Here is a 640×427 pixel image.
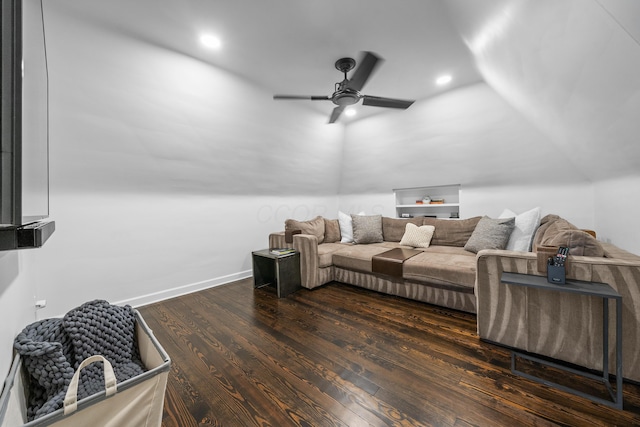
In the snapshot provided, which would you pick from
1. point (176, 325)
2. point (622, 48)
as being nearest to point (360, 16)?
point (622, 48)

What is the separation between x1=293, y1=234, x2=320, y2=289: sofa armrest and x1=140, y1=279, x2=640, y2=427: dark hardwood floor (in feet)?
1.89

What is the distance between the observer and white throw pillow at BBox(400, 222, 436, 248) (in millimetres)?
3373

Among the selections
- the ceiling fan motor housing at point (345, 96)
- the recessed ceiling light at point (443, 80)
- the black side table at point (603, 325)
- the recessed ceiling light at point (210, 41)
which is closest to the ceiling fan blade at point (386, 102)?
the ceiling fan motor housing at point (345, 96)

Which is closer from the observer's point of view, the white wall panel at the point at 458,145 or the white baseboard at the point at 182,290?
the white baseboard at the point at 182,290

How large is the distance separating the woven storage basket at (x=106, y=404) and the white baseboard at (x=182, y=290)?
2.15 m

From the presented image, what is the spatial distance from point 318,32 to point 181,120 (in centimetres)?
165

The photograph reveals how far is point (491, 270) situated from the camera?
6.02ft

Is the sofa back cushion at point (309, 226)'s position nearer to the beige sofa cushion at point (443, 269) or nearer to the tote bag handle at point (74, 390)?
the beige sofa cushion at point (443, 269)

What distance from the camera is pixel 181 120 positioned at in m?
2.56

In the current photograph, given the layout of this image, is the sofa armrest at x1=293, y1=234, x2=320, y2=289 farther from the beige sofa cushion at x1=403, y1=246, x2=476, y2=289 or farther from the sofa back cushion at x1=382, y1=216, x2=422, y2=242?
the sofa back cushion at x1=382, y1=216, x2=422, y2=242

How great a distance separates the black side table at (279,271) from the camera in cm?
291

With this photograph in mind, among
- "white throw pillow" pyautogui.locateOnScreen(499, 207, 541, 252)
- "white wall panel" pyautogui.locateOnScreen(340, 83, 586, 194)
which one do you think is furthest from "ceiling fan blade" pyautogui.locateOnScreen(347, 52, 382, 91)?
"white throw pillow" pyautogui.locateOnScreen(499, 207, 541, 252)

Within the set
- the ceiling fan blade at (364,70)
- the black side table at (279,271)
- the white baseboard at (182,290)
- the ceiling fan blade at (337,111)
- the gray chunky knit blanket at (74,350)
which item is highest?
the ceiling fan blade at (364,70)

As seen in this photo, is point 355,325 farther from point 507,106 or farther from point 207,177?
point 507,106
